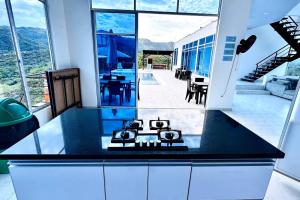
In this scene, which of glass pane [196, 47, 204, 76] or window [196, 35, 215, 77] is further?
glass pane [196, 47, 204, 76]

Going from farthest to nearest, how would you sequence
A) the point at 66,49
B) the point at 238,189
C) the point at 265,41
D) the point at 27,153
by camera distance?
the point at 265,41
the point at 66,49
the point at 238,189
the point at 27,153

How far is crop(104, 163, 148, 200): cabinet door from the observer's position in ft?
2.98

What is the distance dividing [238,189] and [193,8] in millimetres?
4176

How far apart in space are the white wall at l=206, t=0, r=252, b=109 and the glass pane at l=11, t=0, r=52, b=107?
413 centimetres

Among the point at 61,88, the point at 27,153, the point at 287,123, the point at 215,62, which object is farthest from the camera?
the point at 215,62

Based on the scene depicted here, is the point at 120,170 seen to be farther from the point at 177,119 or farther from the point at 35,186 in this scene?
the point at 177,119

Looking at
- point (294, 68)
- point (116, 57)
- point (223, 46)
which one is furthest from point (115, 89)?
point (294, 68)

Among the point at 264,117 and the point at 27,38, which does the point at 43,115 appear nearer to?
the point at 27,38

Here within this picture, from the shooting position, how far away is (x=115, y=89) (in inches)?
187

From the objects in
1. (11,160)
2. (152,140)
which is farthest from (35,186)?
(152,140)

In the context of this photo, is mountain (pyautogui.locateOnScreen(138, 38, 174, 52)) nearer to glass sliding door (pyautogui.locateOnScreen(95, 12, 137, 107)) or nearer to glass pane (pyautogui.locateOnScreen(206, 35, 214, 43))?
glass pane (pyautogui.locateOnScreen(206, 35, 214, 43))

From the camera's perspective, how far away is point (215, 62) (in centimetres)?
423

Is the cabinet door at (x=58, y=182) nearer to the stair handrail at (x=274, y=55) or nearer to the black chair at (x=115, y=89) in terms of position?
the black chair at (x=115, y=89)

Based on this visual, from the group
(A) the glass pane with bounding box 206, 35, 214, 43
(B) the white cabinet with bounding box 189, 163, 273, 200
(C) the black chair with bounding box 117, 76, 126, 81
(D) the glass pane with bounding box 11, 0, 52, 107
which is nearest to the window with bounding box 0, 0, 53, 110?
(D) the glass pane with bounding box 11, 0, 52, 107
